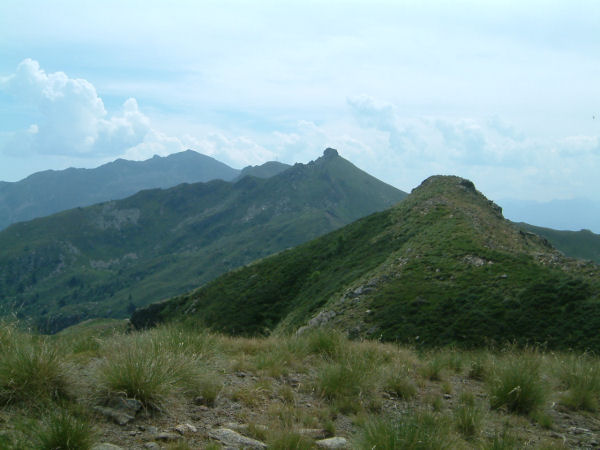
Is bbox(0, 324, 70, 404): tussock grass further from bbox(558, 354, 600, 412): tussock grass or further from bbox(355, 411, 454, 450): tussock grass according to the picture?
bbox(558, 354, 600, 412): tussock grass

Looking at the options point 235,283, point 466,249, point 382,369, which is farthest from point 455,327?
point 235,283

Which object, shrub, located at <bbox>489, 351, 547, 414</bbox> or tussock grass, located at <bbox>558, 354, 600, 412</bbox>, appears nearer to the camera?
shrub, located at <bbox>489, 351, 547, 414</bbox>

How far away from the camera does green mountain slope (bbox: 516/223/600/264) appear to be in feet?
444

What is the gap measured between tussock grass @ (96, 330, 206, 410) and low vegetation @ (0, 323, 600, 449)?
0.6 inches

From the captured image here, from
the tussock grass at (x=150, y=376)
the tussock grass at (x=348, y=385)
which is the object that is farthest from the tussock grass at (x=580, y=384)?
the tussock grass at (x=150, y=376)

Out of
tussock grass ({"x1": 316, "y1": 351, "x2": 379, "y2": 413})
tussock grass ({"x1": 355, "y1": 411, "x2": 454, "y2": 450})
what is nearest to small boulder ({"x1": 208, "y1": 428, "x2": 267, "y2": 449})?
tussock grass ({"x1": 355, "y1": 411, "x2": 454, "y2": 450})

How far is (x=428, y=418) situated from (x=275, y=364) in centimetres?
335

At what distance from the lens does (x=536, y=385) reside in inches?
272

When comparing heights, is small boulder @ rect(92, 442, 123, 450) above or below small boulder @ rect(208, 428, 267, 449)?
above

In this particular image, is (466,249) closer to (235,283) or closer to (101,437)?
(101,437)

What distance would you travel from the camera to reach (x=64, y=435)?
4355mm

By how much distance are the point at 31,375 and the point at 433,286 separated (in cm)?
2751

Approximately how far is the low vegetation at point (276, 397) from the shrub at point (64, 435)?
0.04 ft

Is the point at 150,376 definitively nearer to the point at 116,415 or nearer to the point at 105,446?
the point at 116,415
